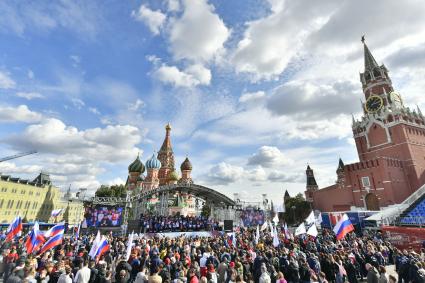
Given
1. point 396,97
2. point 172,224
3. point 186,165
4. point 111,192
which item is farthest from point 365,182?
point 111,192

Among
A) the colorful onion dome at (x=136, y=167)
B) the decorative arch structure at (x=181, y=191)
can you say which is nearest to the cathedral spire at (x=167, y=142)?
the colorful onion dome at (x=136, y=167)

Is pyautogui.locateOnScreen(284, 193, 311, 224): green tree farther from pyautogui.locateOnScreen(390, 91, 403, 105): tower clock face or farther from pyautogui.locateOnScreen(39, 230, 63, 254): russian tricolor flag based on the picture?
pyautogui.locateOnScreen(39, 230, 63, 254): russian tricolor flag

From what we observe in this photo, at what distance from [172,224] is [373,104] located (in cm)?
5100

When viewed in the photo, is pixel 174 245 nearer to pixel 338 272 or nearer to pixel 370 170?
pixel 338 272

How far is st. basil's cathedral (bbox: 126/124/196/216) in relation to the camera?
65625 millimetres

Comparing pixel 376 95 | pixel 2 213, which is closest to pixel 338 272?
pixel 376 95

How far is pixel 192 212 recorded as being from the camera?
73188mm

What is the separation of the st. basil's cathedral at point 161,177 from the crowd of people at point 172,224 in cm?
A: 2923

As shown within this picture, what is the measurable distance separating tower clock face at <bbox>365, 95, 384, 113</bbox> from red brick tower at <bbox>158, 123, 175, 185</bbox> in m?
55.5

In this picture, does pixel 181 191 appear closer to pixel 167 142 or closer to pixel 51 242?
pixel 51 242

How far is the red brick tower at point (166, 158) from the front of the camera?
72.4 meters

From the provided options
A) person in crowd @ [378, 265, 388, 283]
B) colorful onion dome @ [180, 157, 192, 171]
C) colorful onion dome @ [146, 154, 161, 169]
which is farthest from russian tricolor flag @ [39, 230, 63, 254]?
colorful onion dome @ [180, 157, 192, 171]

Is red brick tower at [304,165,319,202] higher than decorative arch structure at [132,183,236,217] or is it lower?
higher

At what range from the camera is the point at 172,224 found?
30.1 metres
